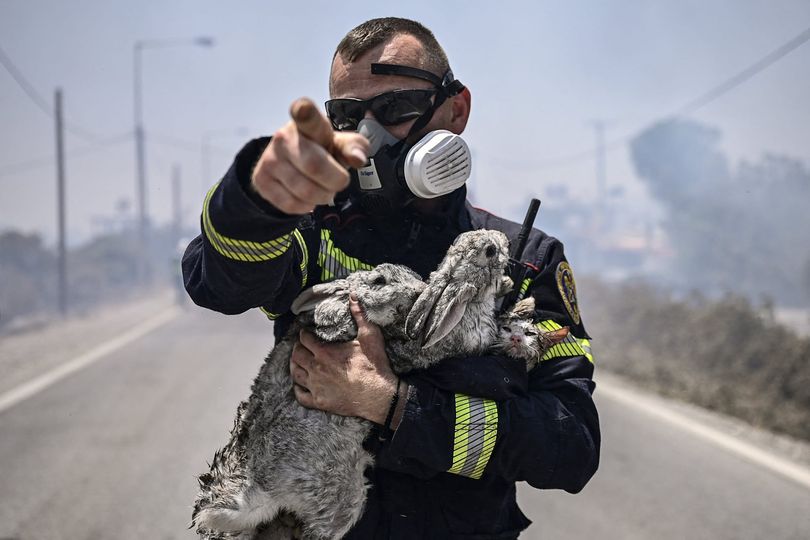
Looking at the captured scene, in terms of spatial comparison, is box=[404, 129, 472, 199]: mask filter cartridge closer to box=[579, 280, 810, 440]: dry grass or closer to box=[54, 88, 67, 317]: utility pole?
box=[579, 280, 810, 440]: dry grass

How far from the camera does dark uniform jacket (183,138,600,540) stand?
1.92 m

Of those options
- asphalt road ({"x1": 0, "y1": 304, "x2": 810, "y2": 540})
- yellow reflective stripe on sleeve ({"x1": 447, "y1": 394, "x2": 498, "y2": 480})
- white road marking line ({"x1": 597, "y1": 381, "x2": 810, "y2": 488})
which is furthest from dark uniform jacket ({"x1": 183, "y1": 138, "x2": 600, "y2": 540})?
white road marking line ({"x1": 597, "y1": 381, "x2": 810, "y2": 488})

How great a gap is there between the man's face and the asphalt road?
14.1 ft

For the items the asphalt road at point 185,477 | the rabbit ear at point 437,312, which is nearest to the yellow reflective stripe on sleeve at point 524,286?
the rabbit ear at point 437,312

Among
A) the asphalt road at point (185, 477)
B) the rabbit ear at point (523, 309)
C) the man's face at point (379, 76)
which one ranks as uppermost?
the man's face at point (379, 76)

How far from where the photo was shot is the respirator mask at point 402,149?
2365 millimetres

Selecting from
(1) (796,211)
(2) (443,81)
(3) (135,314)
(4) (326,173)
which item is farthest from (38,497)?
(1) (796,211)

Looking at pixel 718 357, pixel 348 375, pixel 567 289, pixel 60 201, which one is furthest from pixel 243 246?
pixel 60 201

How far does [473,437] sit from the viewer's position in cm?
207

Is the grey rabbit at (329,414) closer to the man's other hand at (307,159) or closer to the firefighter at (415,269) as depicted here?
the firefighter at (415,269)

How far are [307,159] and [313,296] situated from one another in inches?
30.7

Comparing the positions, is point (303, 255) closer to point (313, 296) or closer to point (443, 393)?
point (313, 296)

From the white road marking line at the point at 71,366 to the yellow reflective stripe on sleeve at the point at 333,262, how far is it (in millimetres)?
8305

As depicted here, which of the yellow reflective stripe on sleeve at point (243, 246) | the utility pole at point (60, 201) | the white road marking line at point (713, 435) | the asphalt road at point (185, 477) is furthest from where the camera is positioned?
the utility pole at point (60, 201)
